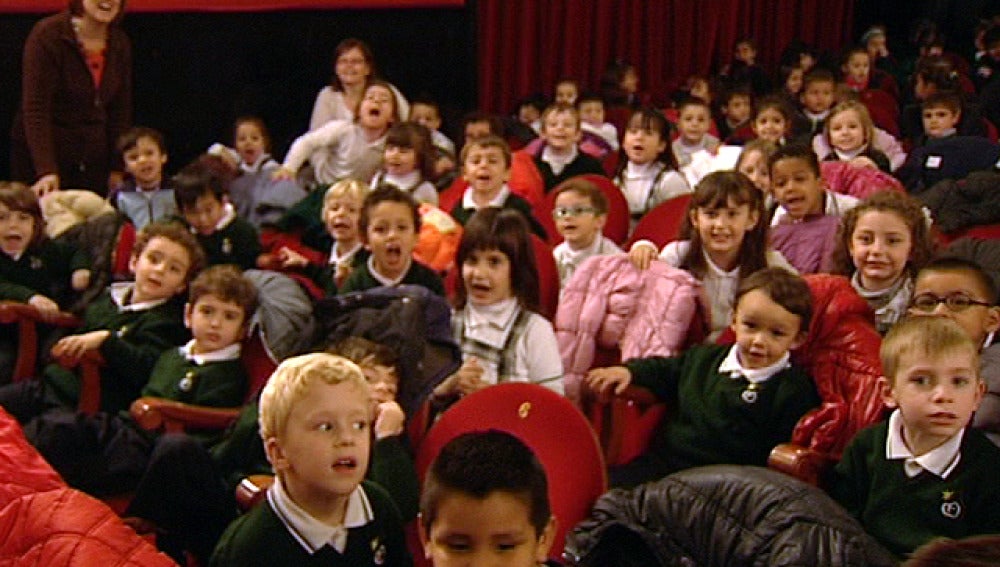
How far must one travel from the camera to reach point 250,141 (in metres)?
5.48

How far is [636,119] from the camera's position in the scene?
4.97 m

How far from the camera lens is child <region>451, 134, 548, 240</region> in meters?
4.41

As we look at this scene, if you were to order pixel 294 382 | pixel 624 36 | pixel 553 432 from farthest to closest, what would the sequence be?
1. pixel 624 36
2. pixel 553 432
3. pixel 294 382

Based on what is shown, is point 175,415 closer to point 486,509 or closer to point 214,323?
point 214,323

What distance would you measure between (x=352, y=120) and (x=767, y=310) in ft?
10.1

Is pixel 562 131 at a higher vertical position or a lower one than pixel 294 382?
higher

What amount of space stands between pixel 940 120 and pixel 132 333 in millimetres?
3912

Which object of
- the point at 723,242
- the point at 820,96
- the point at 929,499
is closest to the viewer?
the point at 929,499

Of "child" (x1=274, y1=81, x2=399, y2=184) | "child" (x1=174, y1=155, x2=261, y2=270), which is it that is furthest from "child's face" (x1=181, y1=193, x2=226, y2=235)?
"child" (x1=274, y1=81, x2=399, y2=184)

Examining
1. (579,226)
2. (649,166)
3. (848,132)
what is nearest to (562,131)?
(649,166)

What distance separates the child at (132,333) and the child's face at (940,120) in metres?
3.65

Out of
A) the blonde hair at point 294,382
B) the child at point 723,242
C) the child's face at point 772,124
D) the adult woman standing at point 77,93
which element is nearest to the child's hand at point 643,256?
the child at point 723,242

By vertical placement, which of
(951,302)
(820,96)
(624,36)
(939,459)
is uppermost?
(624,36)

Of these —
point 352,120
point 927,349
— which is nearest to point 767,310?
point 927,349
